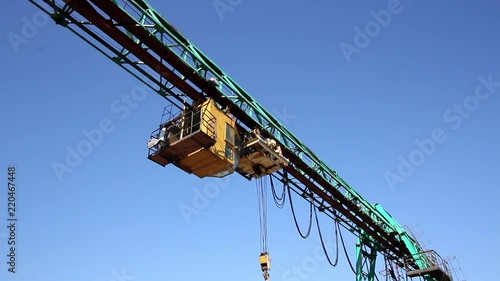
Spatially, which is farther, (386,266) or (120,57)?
(386,266)

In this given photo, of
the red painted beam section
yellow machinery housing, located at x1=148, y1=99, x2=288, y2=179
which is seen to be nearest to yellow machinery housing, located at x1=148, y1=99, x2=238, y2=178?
yellow machinery housing, located at x1=148, y1=99, x2=288, y2=179

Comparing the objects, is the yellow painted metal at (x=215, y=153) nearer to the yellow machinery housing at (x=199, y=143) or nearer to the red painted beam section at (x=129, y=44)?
the yellow machinery housing at (x=199, y=143)

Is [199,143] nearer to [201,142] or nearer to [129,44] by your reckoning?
[201,142]

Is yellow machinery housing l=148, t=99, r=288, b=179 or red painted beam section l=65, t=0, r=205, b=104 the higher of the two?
red painted beam section l=65, t=0, r=205, b=104

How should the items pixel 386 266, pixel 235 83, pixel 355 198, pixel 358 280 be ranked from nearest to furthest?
pixel 235 83, pixel 355 198, pixel 358 280, pixel 386 266

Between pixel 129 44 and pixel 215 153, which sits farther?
pixel 215 153

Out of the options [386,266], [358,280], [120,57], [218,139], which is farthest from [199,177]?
[386,266]

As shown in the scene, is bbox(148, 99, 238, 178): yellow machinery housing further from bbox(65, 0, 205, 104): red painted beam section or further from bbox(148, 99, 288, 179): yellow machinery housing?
bbox(65, 0, 205, 104): red painted beam section

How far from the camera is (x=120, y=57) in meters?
11.9

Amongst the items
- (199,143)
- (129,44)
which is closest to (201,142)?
(199,143)

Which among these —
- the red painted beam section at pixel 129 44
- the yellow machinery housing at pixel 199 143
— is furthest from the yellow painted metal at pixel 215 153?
the red painted beam section at pixel 129 44

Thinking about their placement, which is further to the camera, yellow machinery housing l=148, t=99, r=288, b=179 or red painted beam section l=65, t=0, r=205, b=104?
yellow machinery housing l=148, t=99, r=288, b=179

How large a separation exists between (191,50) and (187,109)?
5.80 feet

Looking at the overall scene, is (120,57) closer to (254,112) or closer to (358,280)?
(254,112)
